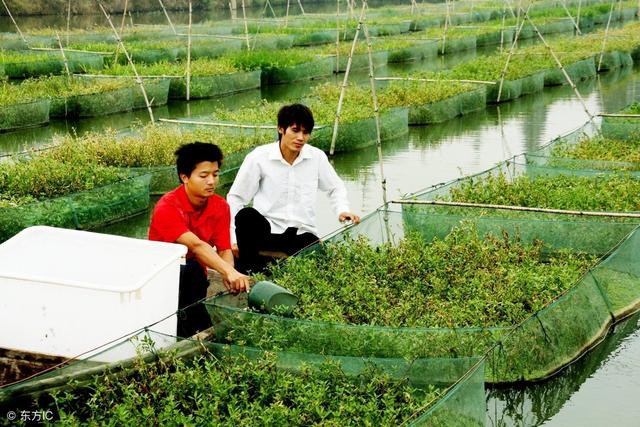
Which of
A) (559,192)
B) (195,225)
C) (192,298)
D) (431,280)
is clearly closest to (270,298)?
(192,298)

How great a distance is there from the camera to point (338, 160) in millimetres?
9797

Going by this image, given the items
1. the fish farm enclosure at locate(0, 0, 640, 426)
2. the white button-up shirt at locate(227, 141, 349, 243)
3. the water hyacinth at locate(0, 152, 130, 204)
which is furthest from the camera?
the water hyacinth at locate(0, 152, 130, 204)

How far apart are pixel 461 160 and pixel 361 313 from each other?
5.70 meters

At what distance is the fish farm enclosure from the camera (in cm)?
377

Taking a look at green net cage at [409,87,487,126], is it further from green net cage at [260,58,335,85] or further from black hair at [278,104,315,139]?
black hair at [278,104,315,139]

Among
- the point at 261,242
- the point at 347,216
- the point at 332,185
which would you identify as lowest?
the point at 261,242

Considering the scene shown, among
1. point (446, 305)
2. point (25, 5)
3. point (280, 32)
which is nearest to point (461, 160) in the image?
point (446, 305)

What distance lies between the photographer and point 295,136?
529 centimetres

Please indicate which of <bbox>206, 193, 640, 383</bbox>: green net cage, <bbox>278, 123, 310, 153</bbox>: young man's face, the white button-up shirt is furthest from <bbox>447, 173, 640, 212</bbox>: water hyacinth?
<bbox>278, 123, 310, 153</bbox>: young man's face

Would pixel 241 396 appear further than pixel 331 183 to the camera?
No

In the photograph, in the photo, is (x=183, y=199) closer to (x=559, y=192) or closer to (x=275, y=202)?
(x=275, y=202)

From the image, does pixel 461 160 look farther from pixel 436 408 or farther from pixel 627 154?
pixel 436 408

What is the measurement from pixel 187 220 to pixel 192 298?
368 mm

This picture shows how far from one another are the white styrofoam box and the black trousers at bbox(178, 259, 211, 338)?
0.35 feet
